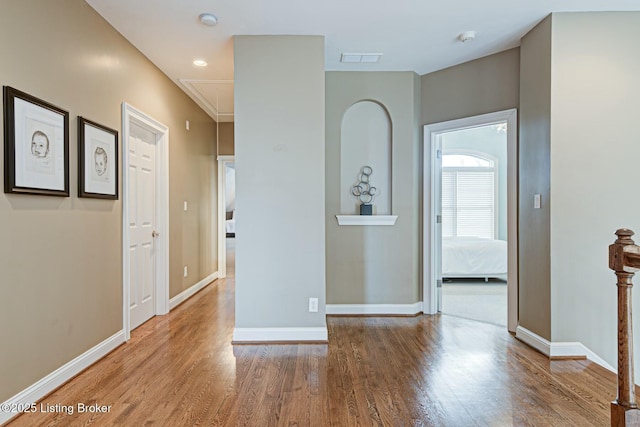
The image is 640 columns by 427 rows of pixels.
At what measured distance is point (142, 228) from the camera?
3.58m

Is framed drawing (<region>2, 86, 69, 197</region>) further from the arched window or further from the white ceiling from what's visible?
the arched window

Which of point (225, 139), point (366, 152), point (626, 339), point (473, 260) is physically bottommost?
point (473, 260)

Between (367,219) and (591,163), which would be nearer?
(591,163)

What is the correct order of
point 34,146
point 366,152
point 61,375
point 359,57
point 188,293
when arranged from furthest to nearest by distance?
point 188,293
point 366,152
point 359,57
point 61,375
point 34,146

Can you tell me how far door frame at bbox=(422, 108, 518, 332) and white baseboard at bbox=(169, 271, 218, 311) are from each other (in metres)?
2.89

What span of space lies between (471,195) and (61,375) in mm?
7241

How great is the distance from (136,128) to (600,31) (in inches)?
161

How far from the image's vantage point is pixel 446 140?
7.39 meters

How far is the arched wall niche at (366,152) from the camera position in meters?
3.91

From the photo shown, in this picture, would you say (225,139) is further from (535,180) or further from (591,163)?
(591,163)

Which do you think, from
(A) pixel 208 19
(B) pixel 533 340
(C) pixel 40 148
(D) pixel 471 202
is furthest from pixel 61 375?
(D) pixel 471 202

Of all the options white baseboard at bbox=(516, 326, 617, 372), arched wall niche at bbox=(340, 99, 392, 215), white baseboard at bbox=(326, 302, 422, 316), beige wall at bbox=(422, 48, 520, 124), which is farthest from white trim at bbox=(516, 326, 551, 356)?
beige wall at bbox=(422, 48, 520, 124)

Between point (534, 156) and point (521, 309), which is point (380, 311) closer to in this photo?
point (521, 309)

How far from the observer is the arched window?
7.41 metres
